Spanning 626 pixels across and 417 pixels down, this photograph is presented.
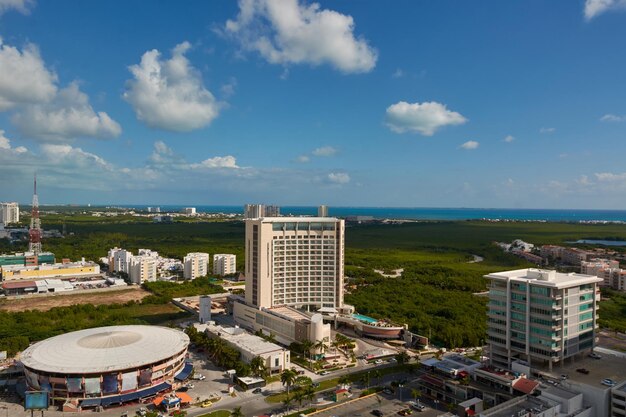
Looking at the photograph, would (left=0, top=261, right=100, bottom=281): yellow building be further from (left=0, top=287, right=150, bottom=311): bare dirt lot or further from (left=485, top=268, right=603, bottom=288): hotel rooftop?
(left=485, top=268, right=603, bottom=288): hotel rooftop

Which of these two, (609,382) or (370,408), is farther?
(370,408)

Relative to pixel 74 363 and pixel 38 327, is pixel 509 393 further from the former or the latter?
pixel 38 327

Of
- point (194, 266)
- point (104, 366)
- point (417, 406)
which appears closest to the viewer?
point (417, 406)

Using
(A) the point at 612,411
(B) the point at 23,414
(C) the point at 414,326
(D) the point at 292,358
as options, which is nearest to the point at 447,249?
(C) the point at 414,326

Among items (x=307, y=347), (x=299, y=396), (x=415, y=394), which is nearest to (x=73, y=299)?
(x=307, y=347)

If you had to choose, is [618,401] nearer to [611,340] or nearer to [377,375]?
[377,375]

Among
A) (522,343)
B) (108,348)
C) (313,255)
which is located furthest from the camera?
(313,255)

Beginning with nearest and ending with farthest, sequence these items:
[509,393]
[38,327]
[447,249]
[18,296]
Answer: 1. [509,393]
2. [38,327]
3. [18,296]
4. [447,249]
